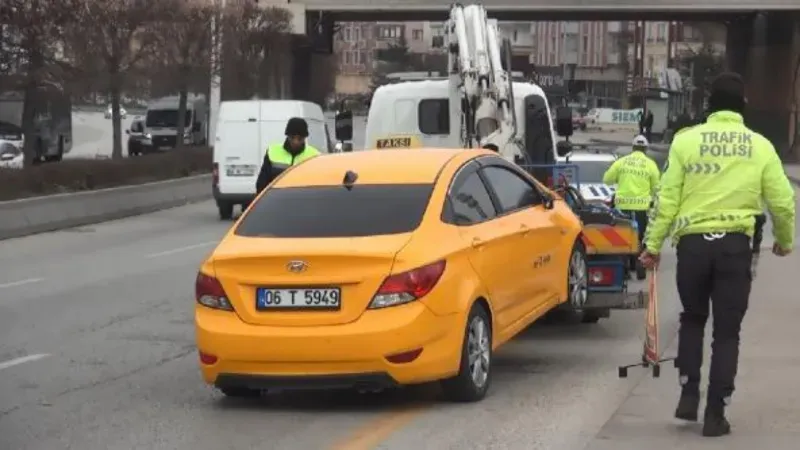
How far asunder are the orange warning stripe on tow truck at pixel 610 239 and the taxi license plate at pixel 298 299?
4.00m

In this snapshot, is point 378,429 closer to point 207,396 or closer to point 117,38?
point 207,396

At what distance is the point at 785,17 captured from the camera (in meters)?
55.7

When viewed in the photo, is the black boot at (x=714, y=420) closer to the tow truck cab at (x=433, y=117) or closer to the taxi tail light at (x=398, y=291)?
the taxi tail light at (x=398, y=291)

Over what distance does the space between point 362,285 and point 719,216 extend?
213cm

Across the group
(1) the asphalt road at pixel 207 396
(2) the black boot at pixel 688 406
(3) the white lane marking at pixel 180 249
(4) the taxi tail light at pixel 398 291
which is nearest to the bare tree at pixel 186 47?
(3) the white lane marking at pixel 180 249

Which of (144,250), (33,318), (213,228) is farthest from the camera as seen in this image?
Result: (213,228)

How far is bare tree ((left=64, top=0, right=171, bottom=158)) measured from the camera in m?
Result: 32.8

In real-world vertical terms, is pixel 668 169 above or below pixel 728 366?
above

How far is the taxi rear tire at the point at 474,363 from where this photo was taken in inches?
344

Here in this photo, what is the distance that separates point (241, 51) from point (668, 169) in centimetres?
3857

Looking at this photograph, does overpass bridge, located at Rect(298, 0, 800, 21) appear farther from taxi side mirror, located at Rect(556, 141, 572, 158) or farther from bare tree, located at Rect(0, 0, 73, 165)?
taxi side mirror, located at Rect(556, 141, 572, 158)

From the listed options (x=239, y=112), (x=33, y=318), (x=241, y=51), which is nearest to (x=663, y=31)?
(x=241, y=51)

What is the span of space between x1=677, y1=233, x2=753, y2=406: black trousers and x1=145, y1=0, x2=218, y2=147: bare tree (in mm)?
32058

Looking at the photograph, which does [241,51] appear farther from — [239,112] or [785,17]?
[785,17]
